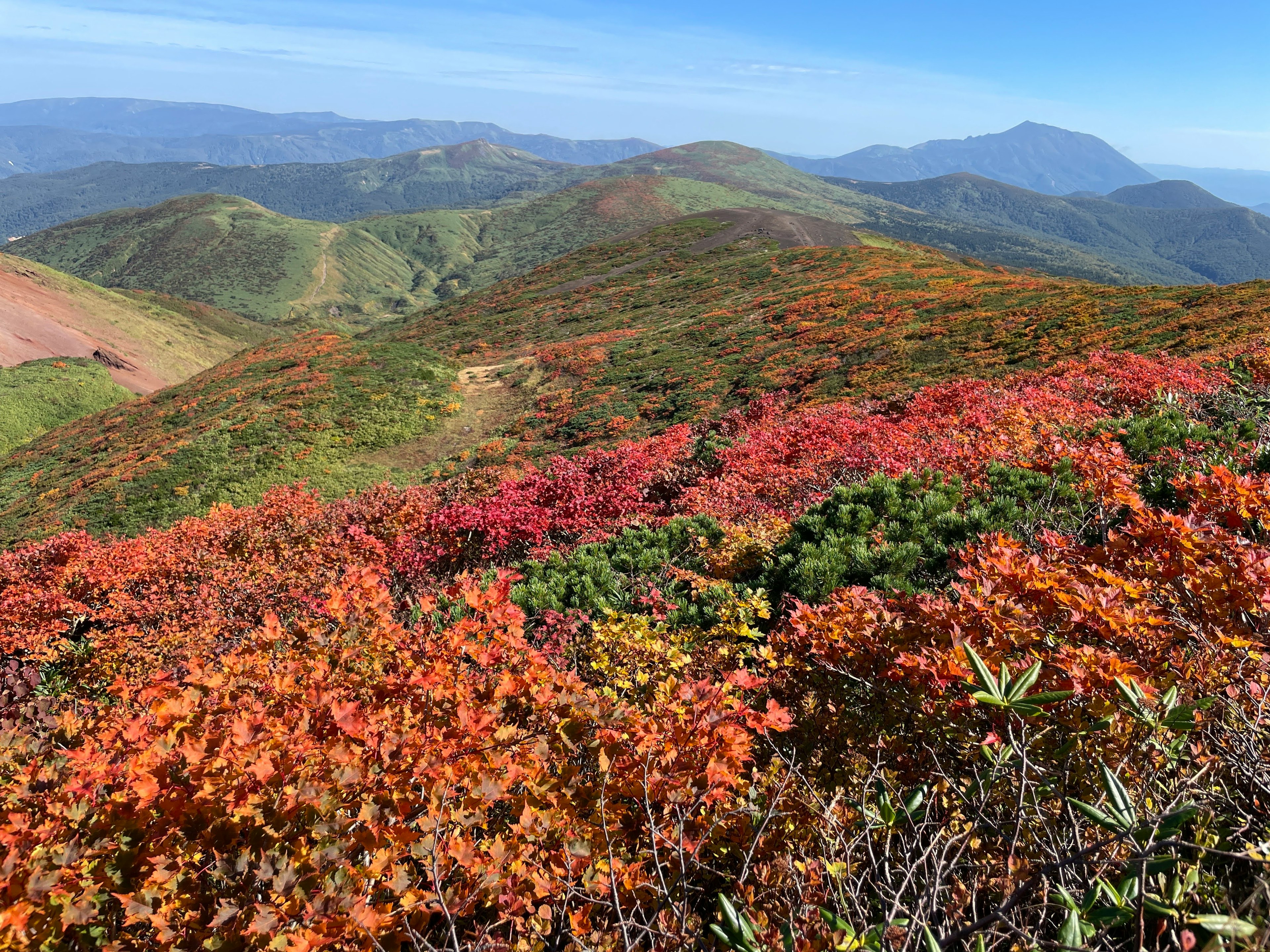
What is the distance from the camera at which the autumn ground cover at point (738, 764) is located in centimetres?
275

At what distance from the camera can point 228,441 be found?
28375 millimetres

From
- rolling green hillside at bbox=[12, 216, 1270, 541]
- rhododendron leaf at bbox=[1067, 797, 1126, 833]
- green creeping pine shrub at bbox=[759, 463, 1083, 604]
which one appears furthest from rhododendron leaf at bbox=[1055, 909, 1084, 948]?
rolling green hillside at bbox=[12, 216, 1270, 541]

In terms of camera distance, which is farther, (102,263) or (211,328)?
(102,263)

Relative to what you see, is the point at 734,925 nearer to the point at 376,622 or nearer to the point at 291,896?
the point at 291,896

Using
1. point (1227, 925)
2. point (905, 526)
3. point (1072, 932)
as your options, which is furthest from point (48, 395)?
point (1227, 925)

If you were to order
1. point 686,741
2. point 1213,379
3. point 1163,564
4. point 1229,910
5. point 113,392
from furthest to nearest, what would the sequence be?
point 113,392 → point 1213,379 → point 1163,564 → point 686,741 → point 1229,910

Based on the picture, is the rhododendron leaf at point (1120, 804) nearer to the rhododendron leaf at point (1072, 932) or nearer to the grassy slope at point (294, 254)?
the rhododendron leaf at point (1072, 932)

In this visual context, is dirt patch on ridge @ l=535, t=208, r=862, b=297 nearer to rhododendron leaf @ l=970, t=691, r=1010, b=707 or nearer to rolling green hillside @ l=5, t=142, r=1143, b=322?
rhododendron leaf @ l=970, t=691, r=1010, b=707

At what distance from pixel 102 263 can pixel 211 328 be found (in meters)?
117

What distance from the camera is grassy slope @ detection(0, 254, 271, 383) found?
7262 centimetres

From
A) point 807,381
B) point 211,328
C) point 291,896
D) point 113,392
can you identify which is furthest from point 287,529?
point 211,328

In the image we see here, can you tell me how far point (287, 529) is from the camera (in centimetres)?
1490

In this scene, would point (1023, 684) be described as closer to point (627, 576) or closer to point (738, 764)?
point (738, 764)

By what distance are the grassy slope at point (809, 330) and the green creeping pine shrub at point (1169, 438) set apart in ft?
40.7
